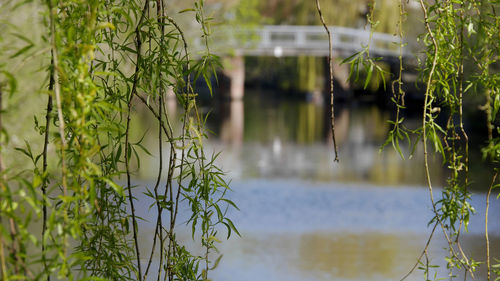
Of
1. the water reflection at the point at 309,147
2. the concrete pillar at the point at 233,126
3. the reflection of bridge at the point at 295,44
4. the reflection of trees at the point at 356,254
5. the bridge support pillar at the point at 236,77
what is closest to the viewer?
the reflection of trees at the point at 356,254

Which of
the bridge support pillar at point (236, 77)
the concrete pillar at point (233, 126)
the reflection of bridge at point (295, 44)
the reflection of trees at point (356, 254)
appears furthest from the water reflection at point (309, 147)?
the bridge support pillar at point (236, 77)

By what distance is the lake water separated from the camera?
390 cm

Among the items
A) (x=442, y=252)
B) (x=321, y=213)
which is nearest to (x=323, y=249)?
(x=442, y=252)

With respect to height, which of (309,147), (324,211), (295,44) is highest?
(295,44)

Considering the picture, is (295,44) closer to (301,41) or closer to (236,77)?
(301,41)

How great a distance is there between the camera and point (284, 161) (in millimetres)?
A: 8328

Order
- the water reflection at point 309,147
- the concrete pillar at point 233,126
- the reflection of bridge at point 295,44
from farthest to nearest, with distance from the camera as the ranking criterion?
the reflection of bridge at point 295,44, the concrete pillar at point 233,126, the water reflection at point 309,147

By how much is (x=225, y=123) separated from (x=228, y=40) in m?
4.46

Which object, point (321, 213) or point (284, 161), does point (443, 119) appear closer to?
point (284, 161)

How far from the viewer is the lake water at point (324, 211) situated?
3900mm

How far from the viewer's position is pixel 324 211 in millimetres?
5711

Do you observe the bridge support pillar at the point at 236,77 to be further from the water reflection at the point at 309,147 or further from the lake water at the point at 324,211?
the lake water at the point at 324,211

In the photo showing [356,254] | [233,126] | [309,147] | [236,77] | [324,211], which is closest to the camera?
[356,254]

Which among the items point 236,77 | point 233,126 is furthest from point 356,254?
point 236,77
